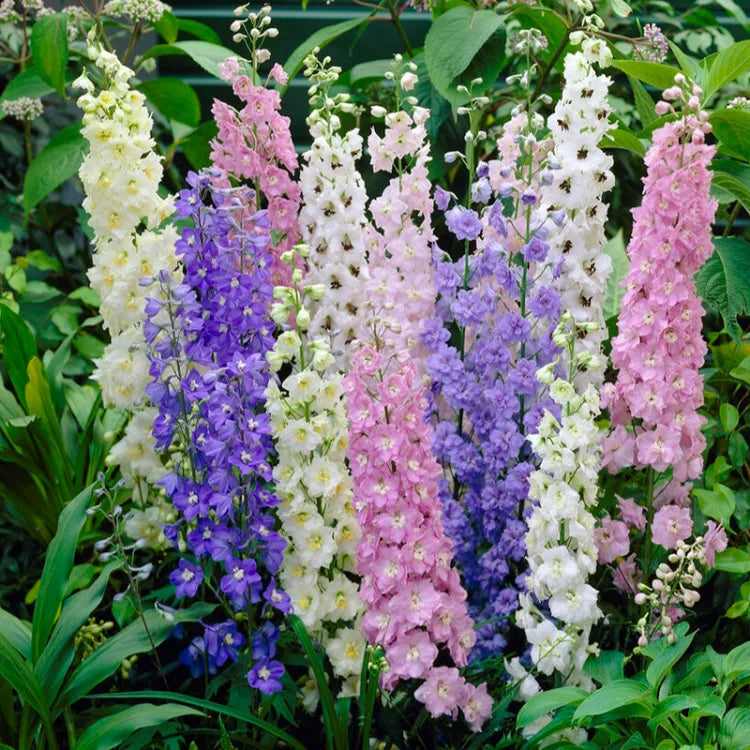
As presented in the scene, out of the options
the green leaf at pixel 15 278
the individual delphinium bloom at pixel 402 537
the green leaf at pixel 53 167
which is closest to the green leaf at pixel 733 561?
the individual delphinium bloom at pixel 402 537

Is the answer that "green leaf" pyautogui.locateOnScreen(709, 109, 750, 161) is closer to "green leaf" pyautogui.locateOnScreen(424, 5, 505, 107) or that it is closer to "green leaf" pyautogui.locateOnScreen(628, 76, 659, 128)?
"green leaf" pyautogui.locateOnScreen(628, 76, 659, 128)

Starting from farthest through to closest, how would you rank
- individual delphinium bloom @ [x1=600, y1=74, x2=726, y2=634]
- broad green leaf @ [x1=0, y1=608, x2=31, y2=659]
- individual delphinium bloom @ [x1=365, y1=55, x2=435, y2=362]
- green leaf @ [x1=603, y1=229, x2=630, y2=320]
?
green leaf @ [x1=603, y1=229, x2=630, y2=320] → individual delphinium bloom @ [x1=365, y1=55, x2=435, y2=362] → broad green leaf @ [x1=0, y1=608, x2=31, y2=659] → individual delphinium bloom @ [x1=600, y1=74, x2=726, y2=634]

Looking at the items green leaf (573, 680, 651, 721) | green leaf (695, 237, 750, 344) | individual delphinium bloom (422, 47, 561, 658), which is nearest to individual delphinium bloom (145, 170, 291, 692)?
individual delphinium bloom (422, 47, 561, 658)

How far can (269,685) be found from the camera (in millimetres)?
2033

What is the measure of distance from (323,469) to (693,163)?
90 cm

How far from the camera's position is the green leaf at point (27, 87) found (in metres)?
3.37

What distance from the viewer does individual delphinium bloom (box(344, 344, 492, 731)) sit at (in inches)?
75.9

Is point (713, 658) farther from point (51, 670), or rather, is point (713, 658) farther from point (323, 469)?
point (51, 670)

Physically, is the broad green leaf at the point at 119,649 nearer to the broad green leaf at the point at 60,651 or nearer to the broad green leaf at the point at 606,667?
the broad green leaf at the point at 60,651

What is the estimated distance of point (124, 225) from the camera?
2.24 m

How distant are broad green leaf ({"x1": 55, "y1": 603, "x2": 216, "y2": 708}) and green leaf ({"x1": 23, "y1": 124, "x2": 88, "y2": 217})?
151 centimetres

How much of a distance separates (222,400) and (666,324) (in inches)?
34.0

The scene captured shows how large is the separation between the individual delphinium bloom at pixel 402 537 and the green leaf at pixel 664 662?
14.5 inches

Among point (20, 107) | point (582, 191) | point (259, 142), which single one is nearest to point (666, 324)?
point (582, 191)
